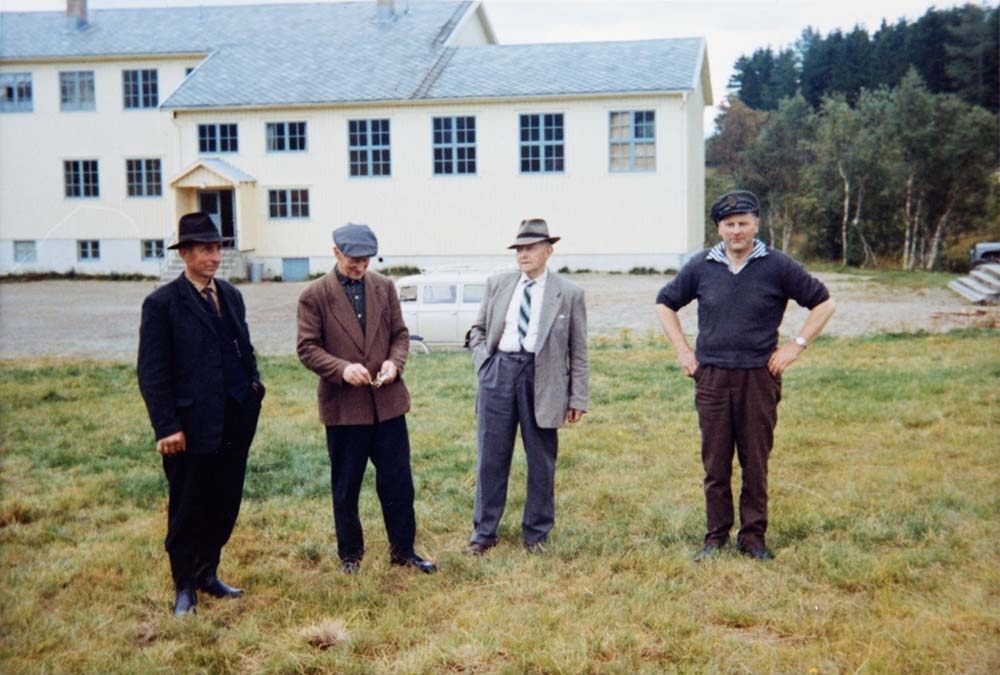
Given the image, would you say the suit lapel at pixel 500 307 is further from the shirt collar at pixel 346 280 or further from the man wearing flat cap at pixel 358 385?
the shirt collar at pixel 346 280

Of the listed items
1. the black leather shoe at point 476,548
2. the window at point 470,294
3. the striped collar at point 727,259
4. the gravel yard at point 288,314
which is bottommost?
the black leather shoe at point 476,548

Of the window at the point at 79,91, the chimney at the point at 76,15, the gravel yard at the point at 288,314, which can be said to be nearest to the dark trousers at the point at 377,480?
the gravel yard at the point at 288,314

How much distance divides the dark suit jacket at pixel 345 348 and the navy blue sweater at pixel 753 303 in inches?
72.4

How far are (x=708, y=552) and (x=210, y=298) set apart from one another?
10.3 ft

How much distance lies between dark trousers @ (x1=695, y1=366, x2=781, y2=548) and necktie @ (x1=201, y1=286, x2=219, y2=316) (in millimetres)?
2715

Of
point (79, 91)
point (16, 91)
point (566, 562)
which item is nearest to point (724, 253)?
point (566, 562)

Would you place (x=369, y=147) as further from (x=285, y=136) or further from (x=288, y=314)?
A: (x=288, y=314)

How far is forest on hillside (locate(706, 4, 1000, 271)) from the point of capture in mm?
34781

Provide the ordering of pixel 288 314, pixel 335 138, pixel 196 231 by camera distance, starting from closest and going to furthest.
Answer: pixel 196 231 → pixel 288 314 → pixel 335 138

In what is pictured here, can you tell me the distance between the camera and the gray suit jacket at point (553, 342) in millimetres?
6242

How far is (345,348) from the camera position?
232 inches

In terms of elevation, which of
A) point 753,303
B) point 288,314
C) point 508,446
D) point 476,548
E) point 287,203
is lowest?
point 476,548

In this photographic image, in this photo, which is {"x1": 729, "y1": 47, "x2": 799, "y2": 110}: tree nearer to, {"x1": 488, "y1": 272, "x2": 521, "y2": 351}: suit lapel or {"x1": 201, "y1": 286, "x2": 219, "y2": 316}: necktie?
{"x1": 488, "y1": 272, "x2": 521, "y2": 351}: suit lapel

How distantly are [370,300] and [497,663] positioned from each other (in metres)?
2.30
